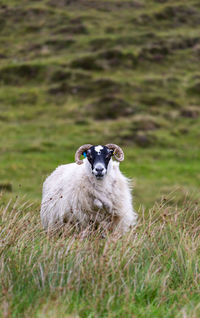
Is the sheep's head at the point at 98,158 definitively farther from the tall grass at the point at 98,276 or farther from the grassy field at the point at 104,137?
the tall grass at the point at 98,276

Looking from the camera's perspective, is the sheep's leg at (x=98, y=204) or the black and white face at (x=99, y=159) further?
the sheep's leg at (x=98, y=204)

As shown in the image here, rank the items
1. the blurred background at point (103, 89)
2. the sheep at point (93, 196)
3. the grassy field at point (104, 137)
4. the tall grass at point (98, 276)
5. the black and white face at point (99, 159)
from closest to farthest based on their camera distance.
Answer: the tall grass at point (98, 276), the grassy field at point (104, 137), the black and white face at point (99, 159), the sheep at point (93, 196), the blurred background at point (103, 89)

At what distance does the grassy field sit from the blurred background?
127 mm

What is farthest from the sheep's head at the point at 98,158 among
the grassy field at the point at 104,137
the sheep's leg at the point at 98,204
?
the grassy field at the point at 104,137

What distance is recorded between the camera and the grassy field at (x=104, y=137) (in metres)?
4.70

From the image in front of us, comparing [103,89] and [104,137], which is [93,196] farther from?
[103,89]

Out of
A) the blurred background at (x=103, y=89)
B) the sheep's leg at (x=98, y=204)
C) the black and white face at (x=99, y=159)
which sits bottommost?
the sheep's leg at (x=98, y=204)

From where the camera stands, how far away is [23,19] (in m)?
65.8

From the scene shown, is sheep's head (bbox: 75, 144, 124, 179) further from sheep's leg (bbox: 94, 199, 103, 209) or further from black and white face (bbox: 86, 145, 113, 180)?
sheep's leg (bbox: 94, 199, 103, 209)

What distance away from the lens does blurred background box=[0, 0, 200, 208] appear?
24234 mm

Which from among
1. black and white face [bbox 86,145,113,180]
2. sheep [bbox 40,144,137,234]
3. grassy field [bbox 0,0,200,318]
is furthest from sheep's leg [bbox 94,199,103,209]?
grassy field [bbox 0,0,200,318]

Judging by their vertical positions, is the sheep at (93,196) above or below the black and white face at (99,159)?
below

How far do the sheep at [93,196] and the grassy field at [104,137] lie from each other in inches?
21.4

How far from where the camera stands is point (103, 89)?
38.3 metres
